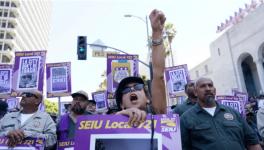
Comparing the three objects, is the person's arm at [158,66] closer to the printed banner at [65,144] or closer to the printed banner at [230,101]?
the printed banner at [65,144]

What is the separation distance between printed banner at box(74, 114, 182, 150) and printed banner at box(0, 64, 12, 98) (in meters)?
6.62

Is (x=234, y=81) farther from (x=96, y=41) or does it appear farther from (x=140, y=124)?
(x=140, y=124)

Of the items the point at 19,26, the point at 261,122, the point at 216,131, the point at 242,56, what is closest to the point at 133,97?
the point at 216,131

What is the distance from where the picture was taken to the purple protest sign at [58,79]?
309 inches

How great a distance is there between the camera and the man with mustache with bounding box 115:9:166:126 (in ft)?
6.63

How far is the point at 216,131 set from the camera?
3025 millimetres

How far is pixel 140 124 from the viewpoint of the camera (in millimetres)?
1688

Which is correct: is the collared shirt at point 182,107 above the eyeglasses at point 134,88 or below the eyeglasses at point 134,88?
below

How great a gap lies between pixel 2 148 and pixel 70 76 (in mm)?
5387

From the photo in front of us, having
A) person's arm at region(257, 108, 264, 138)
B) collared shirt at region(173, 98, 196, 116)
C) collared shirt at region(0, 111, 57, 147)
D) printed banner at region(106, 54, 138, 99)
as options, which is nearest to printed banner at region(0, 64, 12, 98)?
printed banner at region(106, 54, 138, 99)

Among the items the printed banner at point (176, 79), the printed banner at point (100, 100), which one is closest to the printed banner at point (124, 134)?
the printed banner at point (176, 79)

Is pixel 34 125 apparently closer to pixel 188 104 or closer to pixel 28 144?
pixel 28 144

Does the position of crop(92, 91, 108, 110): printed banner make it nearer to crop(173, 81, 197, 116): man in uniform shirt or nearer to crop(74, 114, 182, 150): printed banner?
crop(173, 81, 197, 116): man in uniform shirt

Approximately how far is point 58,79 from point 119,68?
2.09 meters
